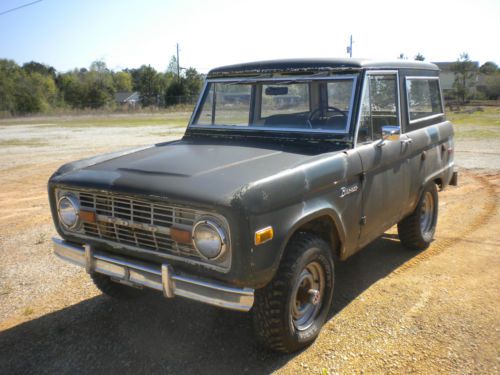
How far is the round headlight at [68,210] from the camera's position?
3311 mm

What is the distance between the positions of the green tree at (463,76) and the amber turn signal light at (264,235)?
4937 cm

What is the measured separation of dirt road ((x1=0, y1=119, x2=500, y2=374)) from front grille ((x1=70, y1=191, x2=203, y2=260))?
838 millimetres

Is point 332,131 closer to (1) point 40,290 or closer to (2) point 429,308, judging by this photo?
(2) point 429,308

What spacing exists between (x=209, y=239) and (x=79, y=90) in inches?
2438

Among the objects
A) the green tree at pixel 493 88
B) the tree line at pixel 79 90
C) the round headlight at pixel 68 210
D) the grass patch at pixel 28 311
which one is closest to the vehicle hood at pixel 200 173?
the round headlight at pixel 68 210

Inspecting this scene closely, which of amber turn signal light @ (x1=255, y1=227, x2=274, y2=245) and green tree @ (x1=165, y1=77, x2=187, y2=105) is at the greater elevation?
green tree @ (x1=165, y1=77, x2=187, y2=105)

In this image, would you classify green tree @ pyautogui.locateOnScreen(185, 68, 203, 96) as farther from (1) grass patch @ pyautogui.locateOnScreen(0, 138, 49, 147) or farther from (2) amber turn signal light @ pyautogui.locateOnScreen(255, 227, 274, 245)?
(2) amber turn signal light @ pyautogui.locateOnScreen(255, 227, 274, 245)

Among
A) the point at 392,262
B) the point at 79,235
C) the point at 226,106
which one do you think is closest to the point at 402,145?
the point at 392,262

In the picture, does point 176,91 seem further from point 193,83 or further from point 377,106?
point 377,106

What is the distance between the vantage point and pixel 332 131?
375 cm

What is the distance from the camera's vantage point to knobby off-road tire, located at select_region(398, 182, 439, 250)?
4922 mm

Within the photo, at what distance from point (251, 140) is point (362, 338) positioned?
6.18 ft

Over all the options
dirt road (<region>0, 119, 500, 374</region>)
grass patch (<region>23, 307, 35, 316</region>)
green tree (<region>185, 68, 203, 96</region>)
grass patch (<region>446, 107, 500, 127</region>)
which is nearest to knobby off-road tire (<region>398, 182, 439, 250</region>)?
dirt road (<region>0, 119, 500, 374</region>)

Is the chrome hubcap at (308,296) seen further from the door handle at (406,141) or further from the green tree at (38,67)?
the green tree at (38,67)
